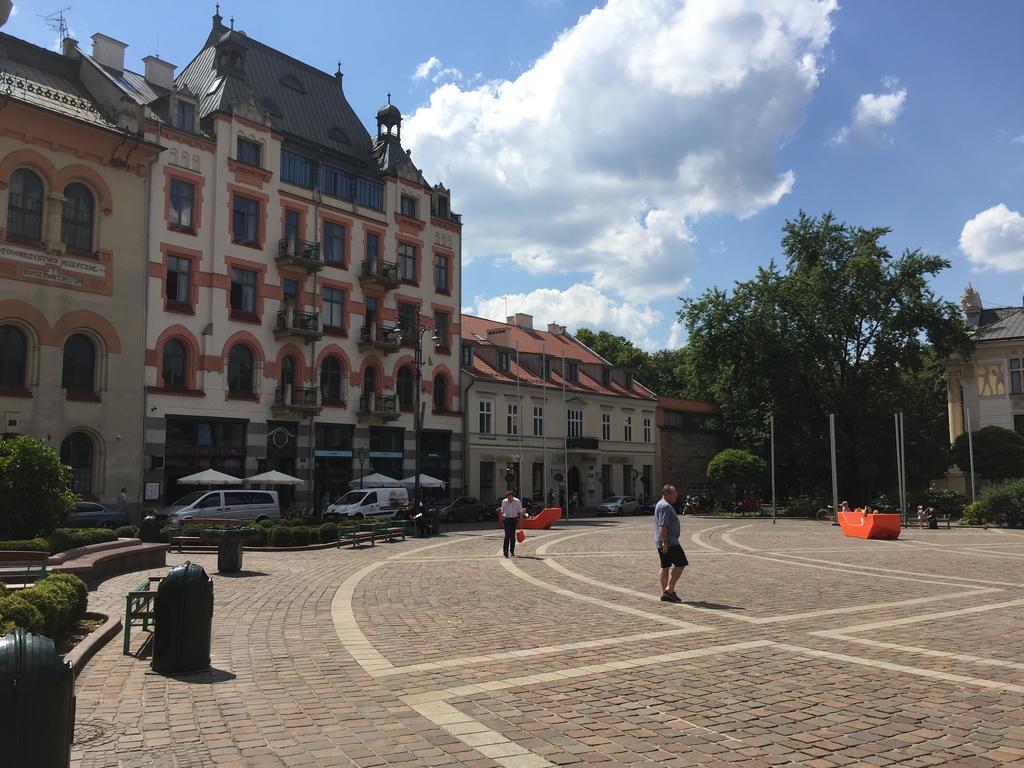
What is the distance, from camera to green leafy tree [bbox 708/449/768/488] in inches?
2148

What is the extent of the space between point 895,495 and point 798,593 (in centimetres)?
4651

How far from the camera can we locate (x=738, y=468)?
54469 millimetres

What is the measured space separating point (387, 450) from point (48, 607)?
122 feet

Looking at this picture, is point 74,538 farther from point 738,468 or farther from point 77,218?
point 738,468

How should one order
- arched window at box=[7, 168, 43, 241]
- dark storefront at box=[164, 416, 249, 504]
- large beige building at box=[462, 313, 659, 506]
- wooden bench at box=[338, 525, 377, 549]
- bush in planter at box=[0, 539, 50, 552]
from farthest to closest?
large beige building at box=[462, 313, 659, 506], dark storefront at box=[164, 416, 249, 504], arched window at box=[7, 168, 43, 241], wooden bench at box=[338, 525, 377, 549], bush in planter at box=[0, 539, 50, 552]

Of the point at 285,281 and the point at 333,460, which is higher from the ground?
the point at 285,281

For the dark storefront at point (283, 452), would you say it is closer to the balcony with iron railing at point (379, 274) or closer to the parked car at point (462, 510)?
the parked car at point (462, 510)

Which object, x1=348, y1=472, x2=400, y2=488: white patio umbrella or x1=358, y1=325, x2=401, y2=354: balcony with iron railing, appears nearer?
x1=348, y1=472, x2=400, y2=488: white patio umbrella

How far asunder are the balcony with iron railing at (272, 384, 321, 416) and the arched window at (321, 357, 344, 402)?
1999 mm

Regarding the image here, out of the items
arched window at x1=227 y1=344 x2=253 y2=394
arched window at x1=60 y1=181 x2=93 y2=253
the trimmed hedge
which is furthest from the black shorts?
arched window at x1=227 y1=344 x2=253 y2=394

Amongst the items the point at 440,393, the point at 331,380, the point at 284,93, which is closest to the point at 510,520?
the point at 331,380

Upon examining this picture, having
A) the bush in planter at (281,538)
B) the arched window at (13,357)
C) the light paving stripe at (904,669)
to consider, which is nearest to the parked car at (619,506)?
the bush in planter at (281,538)

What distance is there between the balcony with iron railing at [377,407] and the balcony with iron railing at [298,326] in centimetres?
443

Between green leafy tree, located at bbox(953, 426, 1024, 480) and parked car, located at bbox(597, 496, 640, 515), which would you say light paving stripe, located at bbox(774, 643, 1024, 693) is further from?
green leafy tree, located at bbox(953, 426, 1024, 480)
